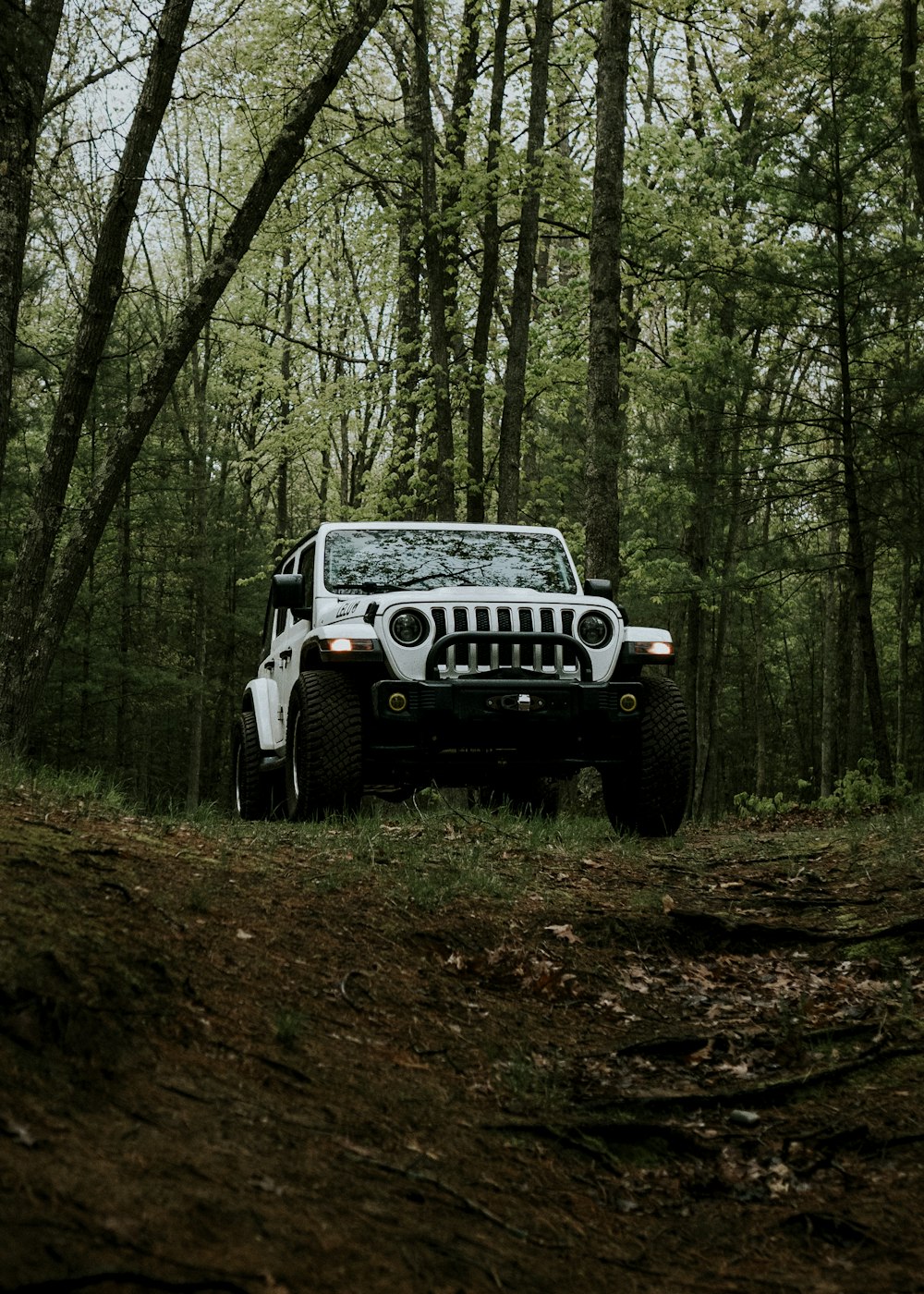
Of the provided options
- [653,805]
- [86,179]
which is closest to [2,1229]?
[653,805]

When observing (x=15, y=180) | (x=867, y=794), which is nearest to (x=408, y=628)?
(x=15, y=180)

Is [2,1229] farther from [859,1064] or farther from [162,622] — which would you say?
[162,622]

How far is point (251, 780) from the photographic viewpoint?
10523mm

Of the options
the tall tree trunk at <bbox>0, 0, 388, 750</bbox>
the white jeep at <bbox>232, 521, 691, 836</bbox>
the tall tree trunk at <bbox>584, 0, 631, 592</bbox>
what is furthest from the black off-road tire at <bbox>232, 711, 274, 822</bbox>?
the tall tree trunk at <bbox>584, 0, 631, 592</bbox>

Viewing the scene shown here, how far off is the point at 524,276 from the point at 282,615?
360 inches

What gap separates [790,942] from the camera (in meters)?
5.89

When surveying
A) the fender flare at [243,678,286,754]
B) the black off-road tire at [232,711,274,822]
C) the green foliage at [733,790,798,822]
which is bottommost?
the green foliage at [733,790,798,822]

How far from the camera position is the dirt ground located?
8.34 feet

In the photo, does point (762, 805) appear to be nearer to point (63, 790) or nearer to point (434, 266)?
point (434, 266)

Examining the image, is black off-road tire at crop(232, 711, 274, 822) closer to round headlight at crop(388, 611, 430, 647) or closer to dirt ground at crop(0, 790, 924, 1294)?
round headlight at crop(388, 611, 430, 647)

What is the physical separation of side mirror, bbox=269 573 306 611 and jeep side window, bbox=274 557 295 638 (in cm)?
135

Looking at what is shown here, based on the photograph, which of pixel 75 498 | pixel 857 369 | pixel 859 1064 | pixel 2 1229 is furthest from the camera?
pixel 75 498

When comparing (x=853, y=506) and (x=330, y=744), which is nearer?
(x=330, y=744)

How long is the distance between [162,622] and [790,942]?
25.2 metres
